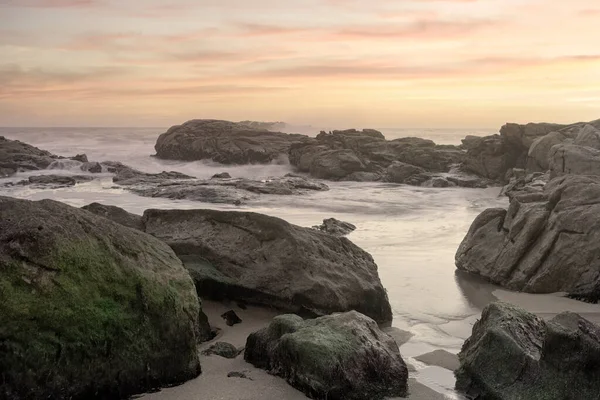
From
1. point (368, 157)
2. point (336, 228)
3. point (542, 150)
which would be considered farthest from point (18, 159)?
point (542, 150)

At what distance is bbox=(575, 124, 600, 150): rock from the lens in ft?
63.1

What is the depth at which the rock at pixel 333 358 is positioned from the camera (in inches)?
169

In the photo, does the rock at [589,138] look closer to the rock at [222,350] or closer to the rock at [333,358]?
the rock at [333,358]

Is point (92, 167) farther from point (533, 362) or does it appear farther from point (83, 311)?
point (533, 362)

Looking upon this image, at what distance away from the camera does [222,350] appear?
5195 millimetres

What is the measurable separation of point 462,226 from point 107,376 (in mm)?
12342

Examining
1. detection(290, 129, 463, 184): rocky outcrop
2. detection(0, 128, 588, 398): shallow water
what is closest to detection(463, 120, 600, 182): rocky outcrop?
detection(290, 129, 463, 184): rocky outcrop

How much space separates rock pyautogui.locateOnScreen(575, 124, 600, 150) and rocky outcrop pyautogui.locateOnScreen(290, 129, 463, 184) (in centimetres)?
950

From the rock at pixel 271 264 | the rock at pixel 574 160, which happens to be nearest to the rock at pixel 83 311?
the rock at pixel 271 264

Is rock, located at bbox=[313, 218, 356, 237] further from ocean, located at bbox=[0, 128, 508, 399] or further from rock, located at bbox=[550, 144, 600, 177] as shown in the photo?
rock, located at bbox=[550, 144, 600, 177]

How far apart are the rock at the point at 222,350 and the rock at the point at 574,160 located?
13.1 m

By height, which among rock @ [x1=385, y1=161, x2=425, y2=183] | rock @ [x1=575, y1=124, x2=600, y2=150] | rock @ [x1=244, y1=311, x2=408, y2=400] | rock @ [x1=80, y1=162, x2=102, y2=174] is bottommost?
rock @ [x1=80, y1=162, x2=102, y2=174]

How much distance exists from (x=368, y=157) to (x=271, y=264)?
28588 mm

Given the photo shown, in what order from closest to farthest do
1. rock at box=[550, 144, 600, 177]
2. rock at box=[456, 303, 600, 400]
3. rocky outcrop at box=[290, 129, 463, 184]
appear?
rock at box=[456, 303, 600, 400]
rock at box=[550, 144, 600, 177]
rocky outcrop at box=[290, 129, 463, 184]
